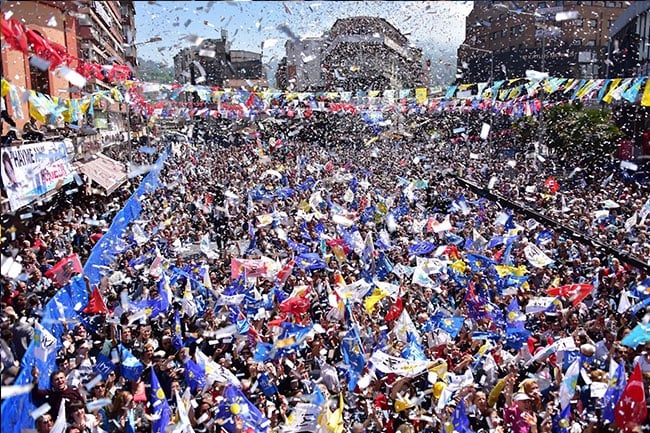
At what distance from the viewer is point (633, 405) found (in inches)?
224

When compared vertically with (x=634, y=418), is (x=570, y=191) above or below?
below

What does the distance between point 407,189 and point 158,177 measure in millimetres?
11687

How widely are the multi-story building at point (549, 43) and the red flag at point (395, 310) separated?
54.0 m

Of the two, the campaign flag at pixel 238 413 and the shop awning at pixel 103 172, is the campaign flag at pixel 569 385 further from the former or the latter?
the shop awning at pixel 103 172

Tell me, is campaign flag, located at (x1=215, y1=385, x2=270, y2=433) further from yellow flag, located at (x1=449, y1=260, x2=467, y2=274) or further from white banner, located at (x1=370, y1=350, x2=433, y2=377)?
yellow flag, located at (x1=449, y1=260, x2=467, y2=274)

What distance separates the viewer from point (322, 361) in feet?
24.0

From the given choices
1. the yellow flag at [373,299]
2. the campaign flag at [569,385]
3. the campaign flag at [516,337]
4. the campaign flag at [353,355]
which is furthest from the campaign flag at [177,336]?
the campaign flag at [569,385]

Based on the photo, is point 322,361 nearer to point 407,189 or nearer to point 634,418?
point 634,418

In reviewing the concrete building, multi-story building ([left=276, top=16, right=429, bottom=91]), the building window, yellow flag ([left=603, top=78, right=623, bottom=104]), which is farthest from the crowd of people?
multi-story building ([left=276, top=16, right=429, bottom=91])

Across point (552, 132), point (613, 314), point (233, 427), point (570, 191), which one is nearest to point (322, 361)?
point (233, 427)

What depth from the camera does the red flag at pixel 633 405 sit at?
18.6ft

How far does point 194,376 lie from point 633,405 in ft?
14.5

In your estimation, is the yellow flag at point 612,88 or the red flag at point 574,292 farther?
the yellow flag at point 612,88

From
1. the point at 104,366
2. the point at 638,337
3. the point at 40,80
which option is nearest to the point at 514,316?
the point at 638,337
